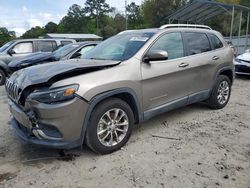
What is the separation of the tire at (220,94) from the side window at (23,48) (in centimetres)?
807

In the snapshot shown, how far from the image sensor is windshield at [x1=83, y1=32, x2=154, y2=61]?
14.5ft

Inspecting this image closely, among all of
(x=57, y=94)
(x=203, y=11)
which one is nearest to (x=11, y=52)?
(x=57, y=94)

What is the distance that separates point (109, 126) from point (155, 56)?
1212 mm

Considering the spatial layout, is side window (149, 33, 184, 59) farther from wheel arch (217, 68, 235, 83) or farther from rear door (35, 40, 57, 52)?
rear door (35, 40, 57, 52)

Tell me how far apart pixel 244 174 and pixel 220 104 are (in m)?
2.82

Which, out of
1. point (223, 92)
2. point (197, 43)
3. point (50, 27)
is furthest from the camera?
point (50, 27)

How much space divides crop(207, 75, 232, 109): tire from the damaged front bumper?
10.6 ft

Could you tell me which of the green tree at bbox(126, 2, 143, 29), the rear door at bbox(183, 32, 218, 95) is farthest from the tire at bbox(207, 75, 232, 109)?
the green tree at bbox(126, 2, 143, 29)

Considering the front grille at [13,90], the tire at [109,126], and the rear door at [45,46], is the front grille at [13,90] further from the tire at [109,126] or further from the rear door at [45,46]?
the rear door at [45,46]

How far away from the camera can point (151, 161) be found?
373 centimetres

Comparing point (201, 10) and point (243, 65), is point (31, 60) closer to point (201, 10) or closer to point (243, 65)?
point (243, 65)

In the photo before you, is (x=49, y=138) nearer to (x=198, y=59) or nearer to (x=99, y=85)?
(x=99, y=85)

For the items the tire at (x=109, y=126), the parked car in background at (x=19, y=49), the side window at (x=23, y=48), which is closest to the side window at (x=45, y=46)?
the parked car in background at (x=19, y=49)

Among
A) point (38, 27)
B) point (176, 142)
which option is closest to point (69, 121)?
point (176, 142)
